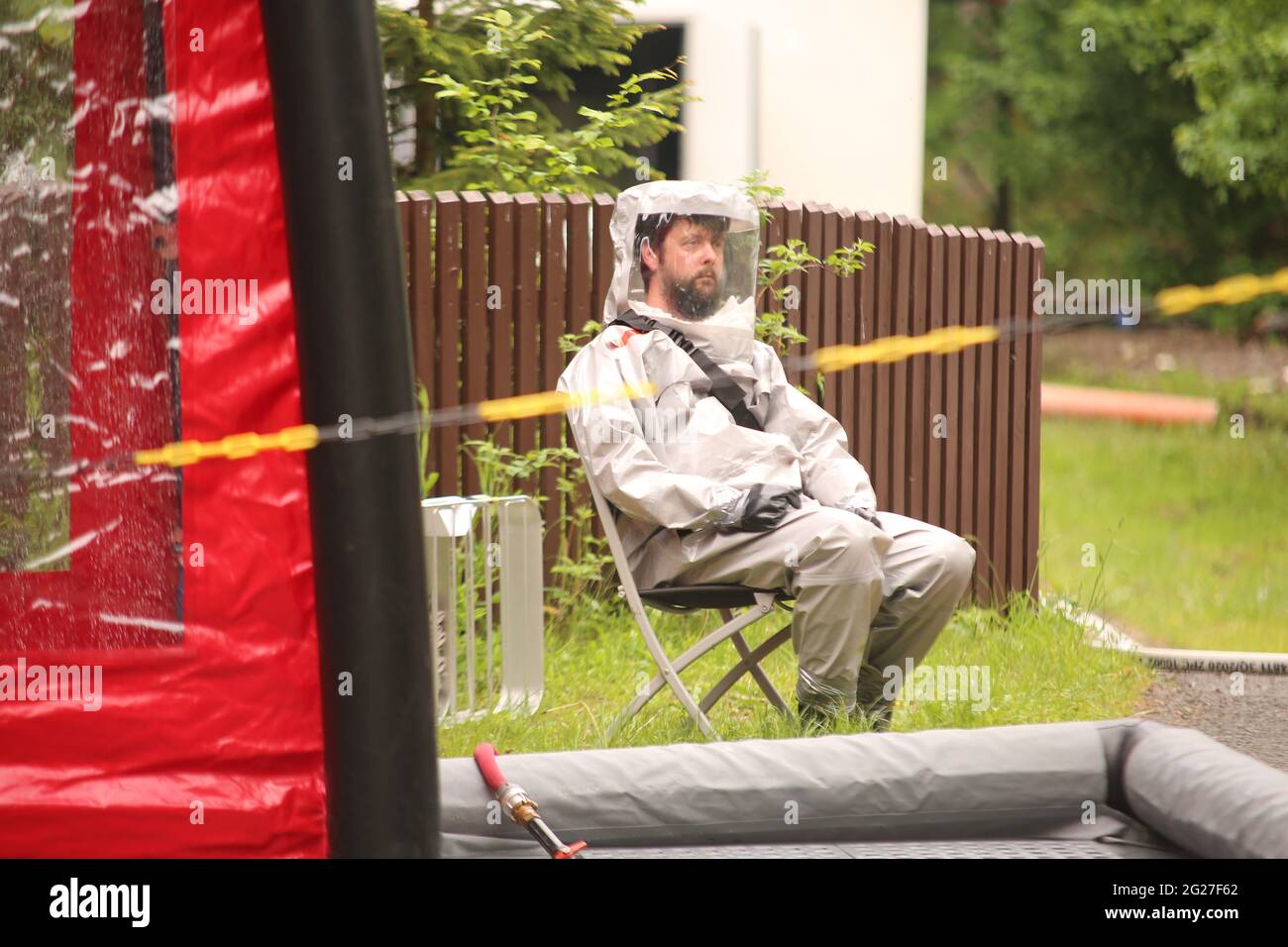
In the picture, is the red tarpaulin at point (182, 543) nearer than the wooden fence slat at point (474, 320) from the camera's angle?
Yes

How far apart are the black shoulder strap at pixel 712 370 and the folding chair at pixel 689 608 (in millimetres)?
440

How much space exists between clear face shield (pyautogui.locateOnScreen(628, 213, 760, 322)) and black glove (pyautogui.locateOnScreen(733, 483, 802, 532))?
579 millimetres

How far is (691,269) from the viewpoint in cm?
439

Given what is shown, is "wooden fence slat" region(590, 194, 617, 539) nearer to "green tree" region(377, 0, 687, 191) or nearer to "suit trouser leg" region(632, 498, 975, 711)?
"green tree" region(377, 0, 687, 191)

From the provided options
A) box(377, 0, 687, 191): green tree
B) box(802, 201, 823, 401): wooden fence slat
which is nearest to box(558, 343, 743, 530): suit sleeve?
box(377, 0, 687, 191): green tree

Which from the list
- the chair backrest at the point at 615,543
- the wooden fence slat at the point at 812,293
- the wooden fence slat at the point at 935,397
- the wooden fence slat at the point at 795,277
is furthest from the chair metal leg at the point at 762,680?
the wooden fence slat at the point at 935,397

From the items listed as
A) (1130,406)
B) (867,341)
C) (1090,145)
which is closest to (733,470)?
(867,341)

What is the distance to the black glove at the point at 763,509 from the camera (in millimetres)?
4078

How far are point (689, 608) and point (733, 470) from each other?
0.39 meters

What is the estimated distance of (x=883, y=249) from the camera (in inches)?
272

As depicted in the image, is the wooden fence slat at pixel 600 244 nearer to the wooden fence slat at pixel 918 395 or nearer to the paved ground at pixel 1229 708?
the wooden fence slat at pixel 918 395

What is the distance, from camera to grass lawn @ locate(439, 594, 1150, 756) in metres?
4.55
